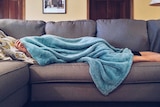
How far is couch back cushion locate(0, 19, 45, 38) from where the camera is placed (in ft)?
7.85

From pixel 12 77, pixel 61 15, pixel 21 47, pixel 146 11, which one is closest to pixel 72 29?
pixel 21 47

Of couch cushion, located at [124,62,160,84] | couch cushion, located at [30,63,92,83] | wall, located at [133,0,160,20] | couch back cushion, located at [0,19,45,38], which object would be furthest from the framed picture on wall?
couch cushion, located at [124,62,160,84]

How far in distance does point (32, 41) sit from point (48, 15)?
8.38ft

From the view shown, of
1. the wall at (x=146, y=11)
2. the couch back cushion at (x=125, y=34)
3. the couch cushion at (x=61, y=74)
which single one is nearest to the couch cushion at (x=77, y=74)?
the couch cushion at (x=61, y=74)

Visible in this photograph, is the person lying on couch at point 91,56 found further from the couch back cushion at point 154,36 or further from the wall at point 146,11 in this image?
the wall at point 146,11

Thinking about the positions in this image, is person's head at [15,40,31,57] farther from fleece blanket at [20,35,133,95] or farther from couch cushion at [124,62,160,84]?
couch cushion at [124,62,160,84]

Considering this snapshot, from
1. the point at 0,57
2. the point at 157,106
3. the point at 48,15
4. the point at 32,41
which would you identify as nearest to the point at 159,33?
the point at 157,106

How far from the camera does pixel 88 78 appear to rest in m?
1.72

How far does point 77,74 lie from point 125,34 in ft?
2.70

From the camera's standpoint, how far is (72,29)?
241 centimetres

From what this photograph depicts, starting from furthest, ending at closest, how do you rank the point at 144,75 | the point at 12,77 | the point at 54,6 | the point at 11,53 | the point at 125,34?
the point at 54,6 < the point at 125,34 < the point at 11,53 < the point at 144,75 < the point at 12,77

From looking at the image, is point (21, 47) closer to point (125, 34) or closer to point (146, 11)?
point (125, 34)

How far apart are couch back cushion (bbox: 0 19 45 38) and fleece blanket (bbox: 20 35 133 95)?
1.42ft

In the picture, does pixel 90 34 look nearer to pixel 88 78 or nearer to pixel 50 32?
pixel 50 32
